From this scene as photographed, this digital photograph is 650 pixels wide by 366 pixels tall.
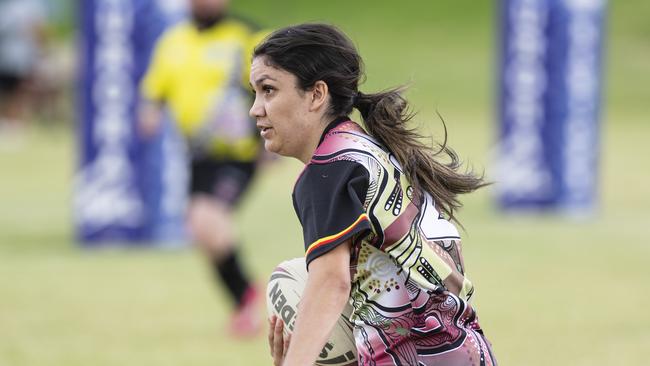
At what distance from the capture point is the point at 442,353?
10.9 feet

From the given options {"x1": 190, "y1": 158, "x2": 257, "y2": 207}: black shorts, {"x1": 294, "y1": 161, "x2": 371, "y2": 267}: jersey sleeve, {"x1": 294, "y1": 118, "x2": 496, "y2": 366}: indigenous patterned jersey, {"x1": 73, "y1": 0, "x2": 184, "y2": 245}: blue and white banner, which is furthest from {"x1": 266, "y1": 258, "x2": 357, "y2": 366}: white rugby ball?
{"x1": 73, "y1": 0, "x2": 184, "y2": 245}: blue and white banner

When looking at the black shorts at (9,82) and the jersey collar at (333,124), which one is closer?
the jersey collar at (333,124)

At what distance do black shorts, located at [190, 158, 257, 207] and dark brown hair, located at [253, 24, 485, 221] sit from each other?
3.67 m

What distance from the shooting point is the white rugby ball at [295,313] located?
3.51 metres

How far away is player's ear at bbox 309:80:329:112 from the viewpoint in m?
3.28

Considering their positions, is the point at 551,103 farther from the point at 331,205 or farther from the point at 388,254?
the point at 331,205

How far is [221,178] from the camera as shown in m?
7.19

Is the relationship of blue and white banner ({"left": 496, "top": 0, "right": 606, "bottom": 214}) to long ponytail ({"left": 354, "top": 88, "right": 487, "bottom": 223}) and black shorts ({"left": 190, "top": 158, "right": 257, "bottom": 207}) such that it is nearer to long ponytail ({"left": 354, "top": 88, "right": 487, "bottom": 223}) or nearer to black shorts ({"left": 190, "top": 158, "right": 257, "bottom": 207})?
black shorts ({"left": 190, "top": 158, "right": 257, "bottom": 207})

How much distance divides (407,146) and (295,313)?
0.55 meters

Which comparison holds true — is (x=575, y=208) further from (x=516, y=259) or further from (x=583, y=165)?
(x=516, y=259)

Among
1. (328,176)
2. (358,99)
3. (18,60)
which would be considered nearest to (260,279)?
(358,99)

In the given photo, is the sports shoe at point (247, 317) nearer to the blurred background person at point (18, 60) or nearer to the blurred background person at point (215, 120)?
the blurred background person at point (215, 120)

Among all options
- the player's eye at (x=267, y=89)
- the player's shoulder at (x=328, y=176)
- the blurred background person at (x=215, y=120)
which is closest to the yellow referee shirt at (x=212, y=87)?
the blurred background person at (x=215, y=120)

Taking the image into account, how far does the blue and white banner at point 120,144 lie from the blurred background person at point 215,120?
289 centimetres
